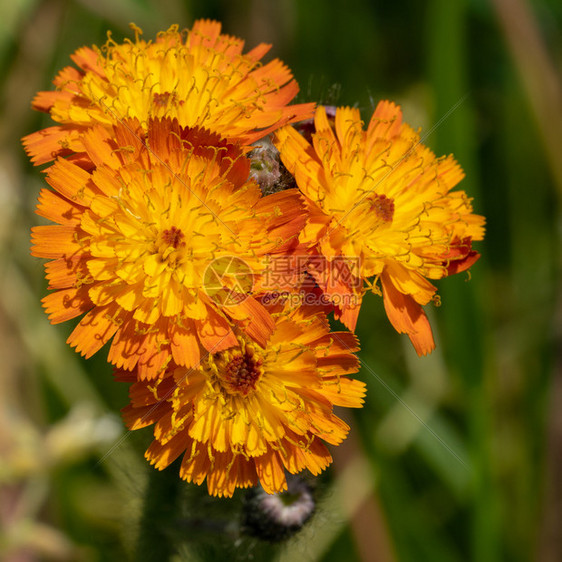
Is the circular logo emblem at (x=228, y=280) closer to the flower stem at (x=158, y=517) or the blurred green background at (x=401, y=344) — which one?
the flower stem at (x=158, y=517)

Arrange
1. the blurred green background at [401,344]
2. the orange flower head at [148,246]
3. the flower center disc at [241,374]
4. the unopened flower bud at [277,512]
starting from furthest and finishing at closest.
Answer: the blurred green background at [401,344]
the unopened flower bud at [277,512]
the flower center disc at [241,374]
the orange flower head at [148,246]

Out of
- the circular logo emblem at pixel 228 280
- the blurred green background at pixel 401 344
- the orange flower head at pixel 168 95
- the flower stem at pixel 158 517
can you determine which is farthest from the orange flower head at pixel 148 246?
the blurred green background at pixel 401 344

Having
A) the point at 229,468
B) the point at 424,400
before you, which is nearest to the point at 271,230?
the point at 229,468

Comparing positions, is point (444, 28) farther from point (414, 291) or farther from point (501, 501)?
point (501, 501)

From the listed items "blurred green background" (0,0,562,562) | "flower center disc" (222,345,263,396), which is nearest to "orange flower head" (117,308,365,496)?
"flower center disc" (222,345,263,396)

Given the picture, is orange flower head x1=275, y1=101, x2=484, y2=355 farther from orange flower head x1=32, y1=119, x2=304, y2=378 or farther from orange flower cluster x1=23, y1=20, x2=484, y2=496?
orange flower head x1=32, y1=119, x2=304, y2=378

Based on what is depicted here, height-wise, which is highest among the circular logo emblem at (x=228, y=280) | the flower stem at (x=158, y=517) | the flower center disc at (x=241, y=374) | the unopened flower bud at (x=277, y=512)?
the circular logo emblem at (x=228, y=280)
